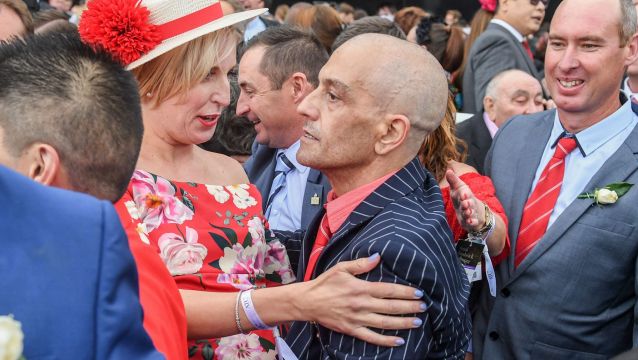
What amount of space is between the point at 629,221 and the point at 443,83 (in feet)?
2.89

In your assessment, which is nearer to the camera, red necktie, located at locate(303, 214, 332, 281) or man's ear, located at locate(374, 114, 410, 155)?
man's ear, located at locate(374, 114, 410, 155)

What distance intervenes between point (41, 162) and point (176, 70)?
0.99 meters

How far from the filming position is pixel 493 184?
3051 millimetres

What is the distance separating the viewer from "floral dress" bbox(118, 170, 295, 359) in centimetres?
229

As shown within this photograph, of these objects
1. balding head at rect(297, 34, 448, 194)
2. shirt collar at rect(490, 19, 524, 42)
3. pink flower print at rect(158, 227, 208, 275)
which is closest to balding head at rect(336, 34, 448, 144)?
balding head at rect(297, 34, 448, 194)

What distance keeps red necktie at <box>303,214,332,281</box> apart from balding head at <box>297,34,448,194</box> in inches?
7.0

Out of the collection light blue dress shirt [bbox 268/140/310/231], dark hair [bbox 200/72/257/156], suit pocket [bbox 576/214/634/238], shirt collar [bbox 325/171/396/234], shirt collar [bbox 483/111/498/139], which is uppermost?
shirt collar [bbox 325/171/396/234]

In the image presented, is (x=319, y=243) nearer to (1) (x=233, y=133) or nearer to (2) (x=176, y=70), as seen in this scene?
(2) (x=176, y=70)

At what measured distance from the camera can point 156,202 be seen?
7.55 feet

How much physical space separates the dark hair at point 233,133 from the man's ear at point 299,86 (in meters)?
0.85

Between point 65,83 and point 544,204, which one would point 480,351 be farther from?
point 65,83

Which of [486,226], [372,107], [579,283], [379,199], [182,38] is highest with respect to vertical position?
[182,38]

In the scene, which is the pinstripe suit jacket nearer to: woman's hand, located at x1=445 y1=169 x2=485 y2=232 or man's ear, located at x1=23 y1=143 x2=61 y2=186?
woman's hand, located at x1=445 y1=169 x2=485 y2=232

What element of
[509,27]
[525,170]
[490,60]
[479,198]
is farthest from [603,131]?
[509,27]
